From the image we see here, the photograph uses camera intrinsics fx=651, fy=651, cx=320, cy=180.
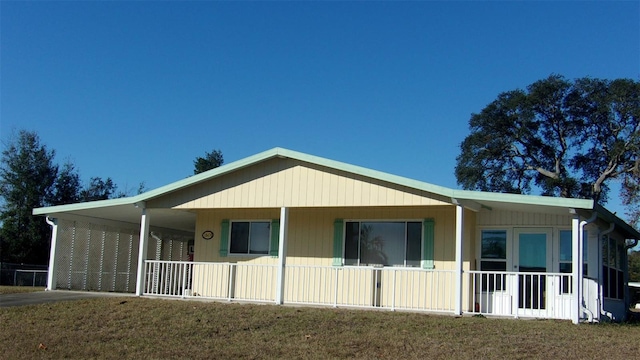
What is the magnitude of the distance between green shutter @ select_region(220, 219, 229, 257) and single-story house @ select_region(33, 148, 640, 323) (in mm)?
24

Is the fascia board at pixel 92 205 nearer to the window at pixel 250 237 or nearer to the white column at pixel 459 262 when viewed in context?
the window at pixel 250 237

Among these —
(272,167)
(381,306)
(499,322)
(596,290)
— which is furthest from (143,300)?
(596,290)

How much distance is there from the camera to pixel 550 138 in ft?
108

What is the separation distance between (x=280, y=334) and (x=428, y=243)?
490 cm

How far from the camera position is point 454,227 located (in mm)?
13727

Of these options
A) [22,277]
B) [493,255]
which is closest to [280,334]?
[493,255]

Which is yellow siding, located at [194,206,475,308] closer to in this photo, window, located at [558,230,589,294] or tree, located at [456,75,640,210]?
window, located at [558,230,589,294]

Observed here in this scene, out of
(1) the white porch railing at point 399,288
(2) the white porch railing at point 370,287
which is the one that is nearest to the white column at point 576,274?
(1) the white porch railing at point 399,288

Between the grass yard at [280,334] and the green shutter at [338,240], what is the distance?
8.04 ft

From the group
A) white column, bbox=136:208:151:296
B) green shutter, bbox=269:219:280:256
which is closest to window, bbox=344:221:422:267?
green shutter, bbox=269:219:280:256

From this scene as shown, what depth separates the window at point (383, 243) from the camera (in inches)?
553

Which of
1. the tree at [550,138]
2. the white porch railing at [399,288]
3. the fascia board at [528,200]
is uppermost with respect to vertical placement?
the tree at [550,138]

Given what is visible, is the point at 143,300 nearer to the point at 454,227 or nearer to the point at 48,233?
the point at 454,227

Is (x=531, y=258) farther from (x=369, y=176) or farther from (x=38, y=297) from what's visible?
(x=38, y=297)
